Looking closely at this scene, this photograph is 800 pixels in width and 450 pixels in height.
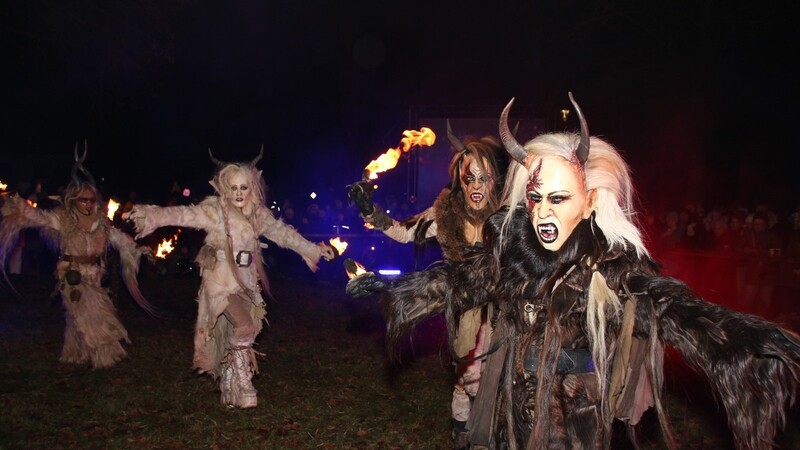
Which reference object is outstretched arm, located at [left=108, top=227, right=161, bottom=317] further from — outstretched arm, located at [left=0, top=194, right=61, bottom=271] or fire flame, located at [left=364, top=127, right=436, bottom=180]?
fire flame, located at [left=364, top=127, right=436, bottom=180]

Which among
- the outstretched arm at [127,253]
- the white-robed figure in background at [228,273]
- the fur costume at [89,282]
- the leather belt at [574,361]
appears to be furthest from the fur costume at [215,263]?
the leather belt at [574,361]

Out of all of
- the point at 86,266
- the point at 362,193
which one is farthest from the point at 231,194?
the point at 86,266

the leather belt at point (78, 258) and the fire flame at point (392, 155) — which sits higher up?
the fire flame at point (392, 155)

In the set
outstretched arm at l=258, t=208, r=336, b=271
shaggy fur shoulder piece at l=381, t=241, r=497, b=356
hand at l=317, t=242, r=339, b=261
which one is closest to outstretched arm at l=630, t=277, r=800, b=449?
Result: shaggy fur shoulder piece at l=381, t=241, r=497, b=356

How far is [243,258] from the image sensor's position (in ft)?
24.0

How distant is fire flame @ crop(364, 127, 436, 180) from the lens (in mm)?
6266

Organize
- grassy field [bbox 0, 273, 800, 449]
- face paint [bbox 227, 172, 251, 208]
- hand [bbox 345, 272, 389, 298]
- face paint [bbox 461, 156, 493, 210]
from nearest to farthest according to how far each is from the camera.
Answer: hand [bbox 345, 272, 389, 298]
face paint [bbox 461, 156, 493, 210]
grassy field [bbox 0, 273, 800, 449]
face paint [bbox 227, 172, 251, 208]

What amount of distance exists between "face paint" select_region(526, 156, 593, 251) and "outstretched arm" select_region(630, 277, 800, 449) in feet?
2.59

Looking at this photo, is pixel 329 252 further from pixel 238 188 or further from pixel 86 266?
pixel 86 266

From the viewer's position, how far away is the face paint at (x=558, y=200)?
3.82 meters

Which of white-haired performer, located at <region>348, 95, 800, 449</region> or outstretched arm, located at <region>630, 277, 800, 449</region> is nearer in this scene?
outstretched arm, located at <region>630, 277, 800, 449</region>

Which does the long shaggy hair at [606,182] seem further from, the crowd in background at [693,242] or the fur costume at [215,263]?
the fur costume at [215,263]

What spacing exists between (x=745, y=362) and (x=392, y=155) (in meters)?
3.90

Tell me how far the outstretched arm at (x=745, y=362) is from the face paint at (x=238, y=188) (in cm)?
504
